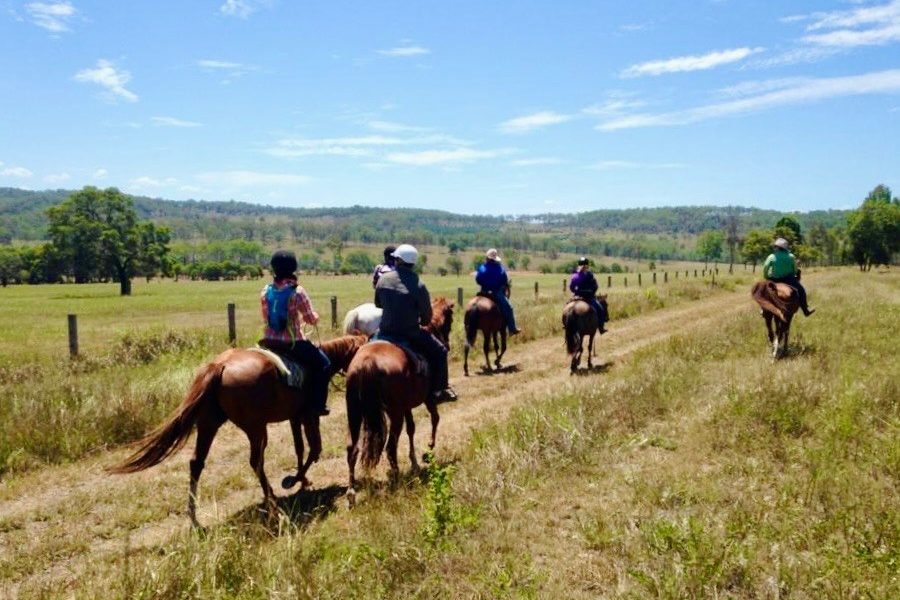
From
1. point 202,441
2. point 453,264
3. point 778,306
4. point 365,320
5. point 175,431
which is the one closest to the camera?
point 175,431

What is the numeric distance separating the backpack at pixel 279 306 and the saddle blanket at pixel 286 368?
0.32 meters

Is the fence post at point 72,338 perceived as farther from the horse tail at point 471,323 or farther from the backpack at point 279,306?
the backpack at point 279,306

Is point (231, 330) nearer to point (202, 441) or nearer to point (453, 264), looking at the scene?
point (202, 441)

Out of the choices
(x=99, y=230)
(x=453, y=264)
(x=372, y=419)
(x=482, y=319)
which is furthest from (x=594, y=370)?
(x=453, y=264)

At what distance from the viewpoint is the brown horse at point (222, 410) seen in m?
6.10

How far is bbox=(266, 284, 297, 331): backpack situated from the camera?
271 inches

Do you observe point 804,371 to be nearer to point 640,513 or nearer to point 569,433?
point 569,433

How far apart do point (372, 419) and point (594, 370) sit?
826cm

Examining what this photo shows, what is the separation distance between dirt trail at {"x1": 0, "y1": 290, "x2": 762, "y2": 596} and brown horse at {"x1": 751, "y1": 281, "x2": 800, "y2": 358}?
19.0ft

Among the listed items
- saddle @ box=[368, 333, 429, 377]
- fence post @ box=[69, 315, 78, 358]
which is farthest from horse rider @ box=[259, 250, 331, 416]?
fence post @ box=[69, 315, 78, 358]

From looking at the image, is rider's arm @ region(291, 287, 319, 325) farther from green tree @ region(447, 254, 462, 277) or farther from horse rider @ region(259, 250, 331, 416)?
green tree @ region(447, 254, 462, 277)

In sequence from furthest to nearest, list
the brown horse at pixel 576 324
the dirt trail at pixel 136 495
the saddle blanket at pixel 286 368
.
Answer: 1. the brown horse at pixel 576 324
2. the saddle blanket at pixel 286 368
3. the dirt trail at pixel 136 495

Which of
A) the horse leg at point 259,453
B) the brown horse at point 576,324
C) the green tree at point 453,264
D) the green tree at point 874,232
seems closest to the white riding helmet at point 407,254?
the horse leg at point 259,453

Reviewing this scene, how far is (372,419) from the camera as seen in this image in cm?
671
